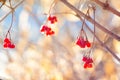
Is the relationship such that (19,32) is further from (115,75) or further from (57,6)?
(115,75)

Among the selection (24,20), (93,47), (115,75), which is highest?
(24,20)

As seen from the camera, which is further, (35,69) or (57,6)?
(35,69)

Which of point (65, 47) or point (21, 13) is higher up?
point (21, 13)

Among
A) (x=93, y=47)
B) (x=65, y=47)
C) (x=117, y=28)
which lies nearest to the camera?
(x=117, y=28)

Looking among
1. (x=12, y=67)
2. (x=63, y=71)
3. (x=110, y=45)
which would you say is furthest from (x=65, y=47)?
(x=12, y=67)

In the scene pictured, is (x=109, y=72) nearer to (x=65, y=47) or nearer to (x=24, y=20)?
(x=65, y=47)

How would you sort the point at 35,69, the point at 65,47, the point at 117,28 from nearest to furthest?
the point at 117,28
the point at 65,47
the point at 35,69
